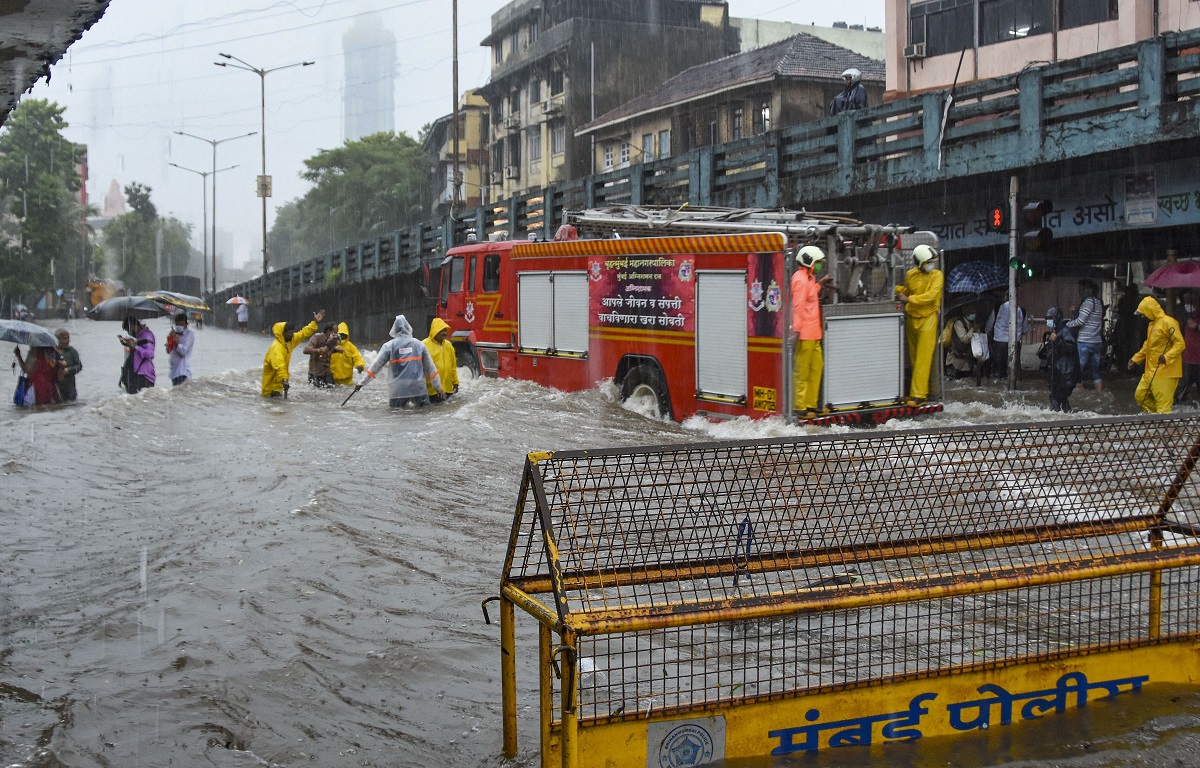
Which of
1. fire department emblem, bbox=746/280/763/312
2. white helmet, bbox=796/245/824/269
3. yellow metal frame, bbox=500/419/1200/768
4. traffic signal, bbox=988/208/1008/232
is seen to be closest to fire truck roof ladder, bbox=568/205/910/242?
white helmet, bbox=796/245/824/269

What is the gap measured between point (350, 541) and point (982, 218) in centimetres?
1471

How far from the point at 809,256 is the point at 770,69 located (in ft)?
92.4

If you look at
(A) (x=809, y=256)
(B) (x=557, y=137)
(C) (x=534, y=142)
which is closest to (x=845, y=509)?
(A) (x=809, y=256)

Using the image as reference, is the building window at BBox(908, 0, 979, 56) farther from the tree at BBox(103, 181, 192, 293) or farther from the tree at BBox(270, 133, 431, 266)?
the tree at BBox(103, 181, 192, 293)

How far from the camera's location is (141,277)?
112250mm

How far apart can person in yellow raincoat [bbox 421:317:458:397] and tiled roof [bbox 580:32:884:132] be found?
24.3m

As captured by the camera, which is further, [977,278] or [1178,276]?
[977,278]

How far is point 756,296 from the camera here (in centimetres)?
1224

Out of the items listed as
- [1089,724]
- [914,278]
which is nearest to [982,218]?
[914,278]

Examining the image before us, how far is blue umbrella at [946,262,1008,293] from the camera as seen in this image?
66.7 feet

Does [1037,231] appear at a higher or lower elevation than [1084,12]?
lower

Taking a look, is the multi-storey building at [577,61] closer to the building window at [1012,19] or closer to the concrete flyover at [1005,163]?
the building window at [1012,19]

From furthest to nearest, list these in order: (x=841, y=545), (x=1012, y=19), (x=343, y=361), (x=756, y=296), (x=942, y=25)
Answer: (x=942, y=25) < (x=1012, y=19) < (x=343, y=361) < (x=756, y=296) < (x=841, y=545)

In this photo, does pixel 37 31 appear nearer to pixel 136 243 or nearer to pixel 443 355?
pixel 443 355
